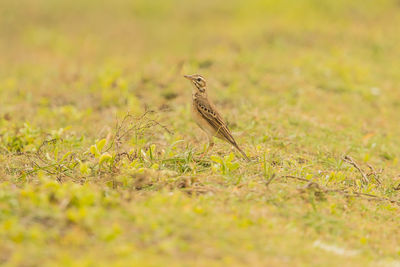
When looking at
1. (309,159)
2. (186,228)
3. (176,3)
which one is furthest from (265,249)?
(176,3)

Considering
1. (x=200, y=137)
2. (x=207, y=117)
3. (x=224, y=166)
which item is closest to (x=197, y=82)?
(x=207, y=117)

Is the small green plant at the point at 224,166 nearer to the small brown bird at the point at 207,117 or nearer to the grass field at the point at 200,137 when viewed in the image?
the grass field at the point at 200,137

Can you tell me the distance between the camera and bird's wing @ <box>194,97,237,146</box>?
739 centimetres

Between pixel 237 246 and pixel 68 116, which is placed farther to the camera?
pixel 68 116

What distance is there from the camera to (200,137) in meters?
8.62

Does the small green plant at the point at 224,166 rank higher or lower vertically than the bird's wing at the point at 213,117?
lower

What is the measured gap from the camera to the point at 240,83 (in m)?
11.8

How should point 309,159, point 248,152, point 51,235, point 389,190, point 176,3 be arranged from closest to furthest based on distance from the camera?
point 51,235, point 389,190, point 248,152, point 309,159, point 176,3

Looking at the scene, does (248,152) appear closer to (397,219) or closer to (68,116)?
(397,219)

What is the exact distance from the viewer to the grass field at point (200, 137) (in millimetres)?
4438

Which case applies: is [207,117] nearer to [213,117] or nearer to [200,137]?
[213,117]

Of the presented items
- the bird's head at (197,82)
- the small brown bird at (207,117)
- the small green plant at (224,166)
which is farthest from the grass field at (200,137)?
the bird's head at (197,82)

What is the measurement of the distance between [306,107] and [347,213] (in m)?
5.04

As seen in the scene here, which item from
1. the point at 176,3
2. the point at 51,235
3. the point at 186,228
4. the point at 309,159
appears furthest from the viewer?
the point at 176,3
